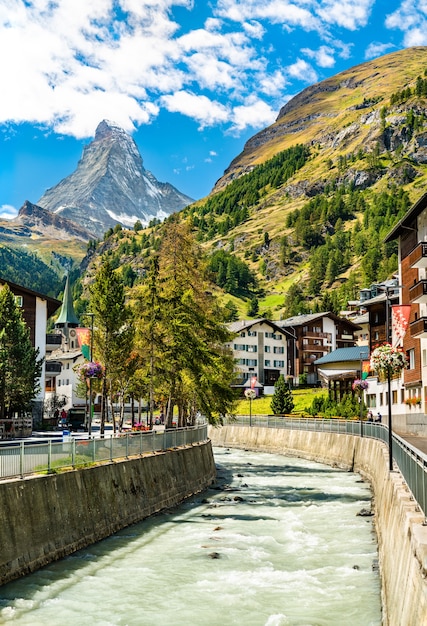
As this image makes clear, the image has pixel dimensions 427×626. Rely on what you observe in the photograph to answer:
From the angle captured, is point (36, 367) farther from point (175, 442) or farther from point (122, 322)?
point (175, 442)

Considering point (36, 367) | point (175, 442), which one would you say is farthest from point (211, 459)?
point (36, 367)

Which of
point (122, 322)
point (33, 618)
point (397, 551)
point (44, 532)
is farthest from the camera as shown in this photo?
point (122, 322)

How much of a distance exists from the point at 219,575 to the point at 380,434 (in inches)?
856

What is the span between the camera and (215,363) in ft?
145

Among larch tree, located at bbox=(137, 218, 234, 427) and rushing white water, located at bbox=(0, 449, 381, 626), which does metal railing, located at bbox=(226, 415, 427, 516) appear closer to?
rushing white water, located at bbox=(0, 449, 381, 626)

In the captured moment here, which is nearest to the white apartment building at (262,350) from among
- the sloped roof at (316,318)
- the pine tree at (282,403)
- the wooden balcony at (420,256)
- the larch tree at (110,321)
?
the sloped roof at (316,318)

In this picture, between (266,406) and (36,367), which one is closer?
(36,367)

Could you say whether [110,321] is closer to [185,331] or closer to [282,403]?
[185,331]

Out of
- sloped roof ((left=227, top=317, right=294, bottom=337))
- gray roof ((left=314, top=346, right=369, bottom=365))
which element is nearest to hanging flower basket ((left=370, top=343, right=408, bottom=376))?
gray roof ((left=314, top=346, right=369, bottom=365))

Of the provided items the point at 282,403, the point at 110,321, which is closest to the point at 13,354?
the point at 110,321

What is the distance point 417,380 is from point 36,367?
3229 centimetres

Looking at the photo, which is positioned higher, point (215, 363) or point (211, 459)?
point (215, 363)

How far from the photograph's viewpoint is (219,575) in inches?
814

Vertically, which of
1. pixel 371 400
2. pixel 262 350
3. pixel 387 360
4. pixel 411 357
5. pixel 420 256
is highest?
pixel 420 256
